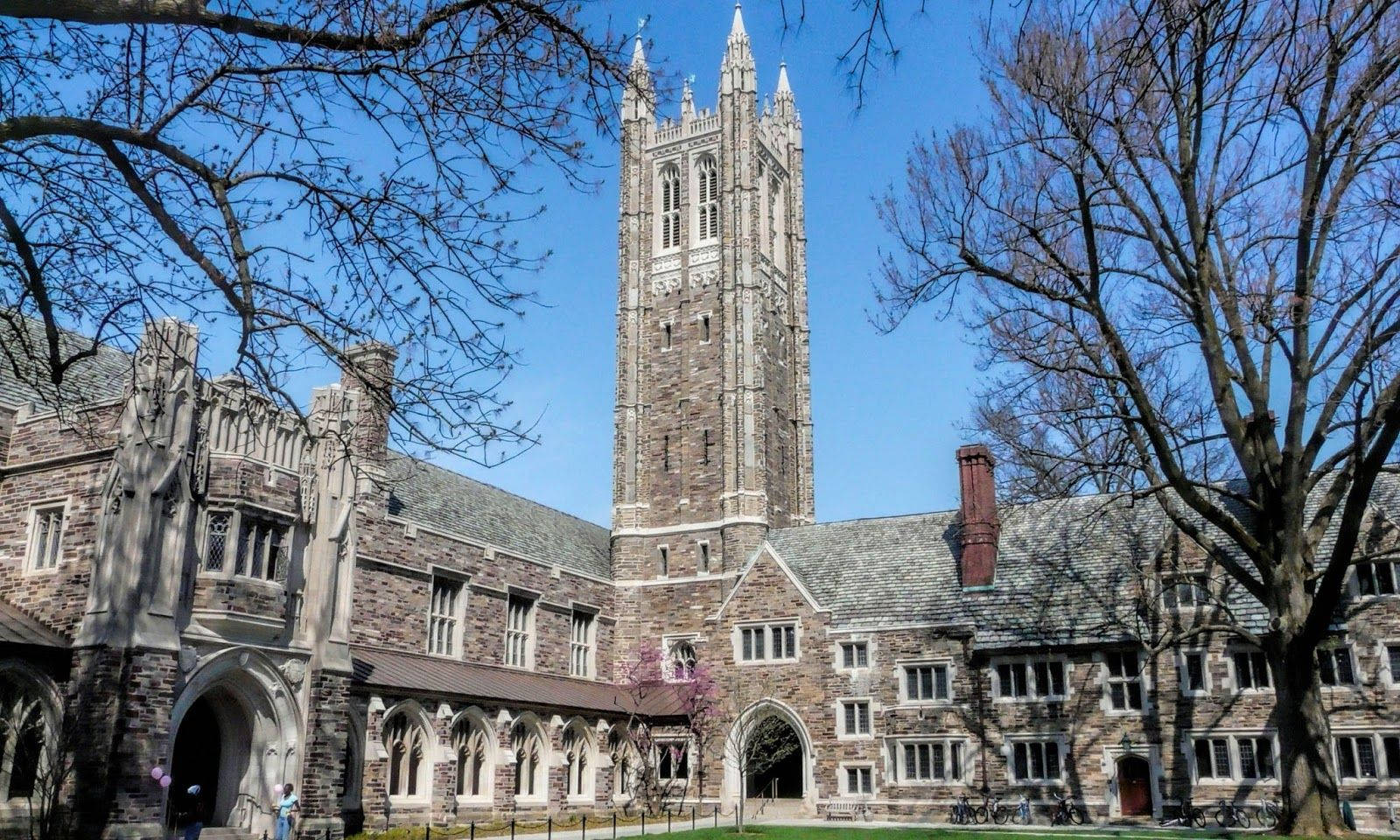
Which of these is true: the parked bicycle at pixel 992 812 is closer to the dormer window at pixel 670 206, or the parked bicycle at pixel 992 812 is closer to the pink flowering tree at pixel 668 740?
the pink flowering tree at pixel 668 740

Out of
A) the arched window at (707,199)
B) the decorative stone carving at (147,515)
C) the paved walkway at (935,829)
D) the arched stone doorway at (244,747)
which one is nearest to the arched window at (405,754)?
the paved walkway at (935,829)

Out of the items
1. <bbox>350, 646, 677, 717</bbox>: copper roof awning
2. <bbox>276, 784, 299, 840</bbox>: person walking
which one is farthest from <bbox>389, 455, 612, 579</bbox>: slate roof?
<bbox>276, 784, 299, 840</bbox>: person walking

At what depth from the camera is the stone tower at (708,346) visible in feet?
132

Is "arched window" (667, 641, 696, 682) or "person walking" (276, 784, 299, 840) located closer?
"person walking" (276, 784, 299, 840)

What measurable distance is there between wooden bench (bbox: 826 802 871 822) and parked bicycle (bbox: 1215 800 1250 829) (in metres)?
8.97

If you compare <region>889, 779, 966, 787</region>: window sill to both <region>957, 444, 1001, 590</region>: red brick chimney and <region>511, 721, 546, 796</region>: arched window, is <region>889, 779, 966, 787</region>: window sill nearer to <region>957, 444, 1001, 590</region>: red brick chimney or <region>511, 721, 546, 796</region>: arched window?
<region>957, 444, 1001, 590</region>: red brick chimney

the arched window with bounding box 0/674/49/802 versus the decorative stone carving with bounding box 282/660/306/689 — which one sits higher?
the decorative stone carving with bounding box 282/660/306/689

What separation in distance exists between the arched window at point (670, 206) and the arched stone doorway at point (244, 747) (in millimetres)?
28493

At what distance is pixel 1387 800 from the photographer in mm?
25594

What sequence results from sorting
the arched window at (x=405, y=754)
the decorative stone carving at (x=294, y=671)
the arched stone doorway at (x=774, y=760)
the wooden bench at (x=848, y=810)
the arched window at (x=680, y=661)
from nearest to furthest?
1. the decorative stone carving at (x=294, y=671)
2. the arched window at (x=405, y=754)
3. the wooden bench at (x=848, y=810)
4. the arched stone doorway at (x=774, y=760)
5. the arched window at (x=680, y=661)

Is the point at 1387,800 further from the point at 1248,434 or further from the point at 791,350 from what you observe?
the point at 791,350

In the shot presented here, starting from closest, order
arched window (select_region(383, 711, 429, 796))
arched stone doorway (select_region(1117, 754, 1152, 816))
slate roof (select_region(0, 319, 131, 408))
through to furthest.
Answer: slate roof (select_region(0, 319, 131, 408)), arched window (select_region(383, 711, 429, 796)), arched stone doorway (select_region(1117, 754, 1152, 816))

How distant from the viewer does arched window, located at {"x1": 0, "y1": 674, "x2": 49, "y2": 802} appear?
18.1 m

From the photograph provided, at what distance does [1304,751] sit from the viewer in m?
18.1
